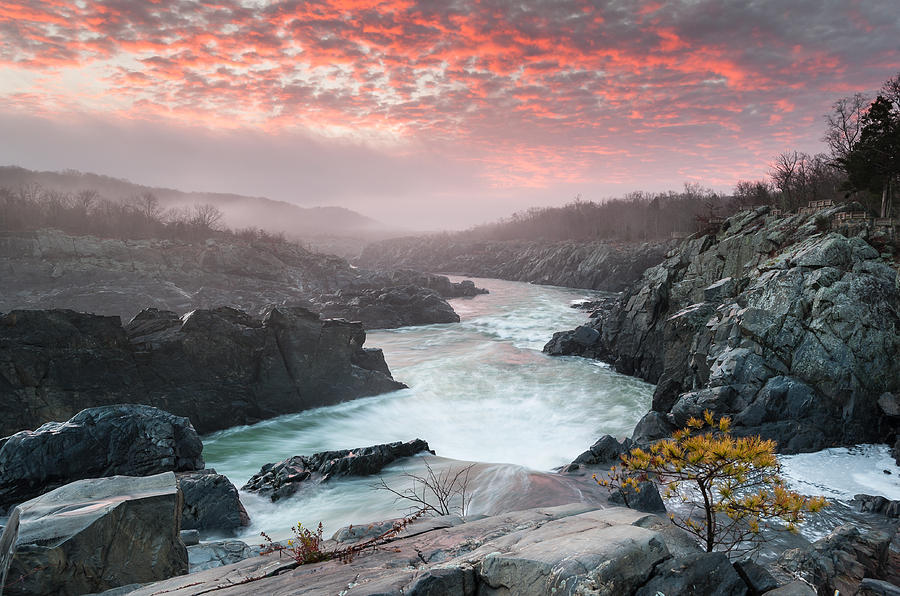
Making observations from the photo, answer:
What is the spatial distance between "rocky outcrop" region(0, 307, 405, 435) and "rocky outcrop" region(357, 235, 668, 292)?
61151 millimetres

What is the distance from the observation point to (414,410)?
23.8 metres

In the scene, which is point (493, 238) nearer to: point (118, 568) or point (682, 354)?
point (682, 354)

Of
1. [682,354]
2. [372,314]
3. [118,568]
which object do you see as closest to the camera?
[118,568]

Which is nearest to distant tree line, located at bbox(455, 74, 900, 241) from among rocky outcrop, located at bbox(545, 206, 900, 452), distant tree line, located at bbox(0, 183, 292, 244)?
rocky outcrop, located at bbox(545, 206, 900, 452)

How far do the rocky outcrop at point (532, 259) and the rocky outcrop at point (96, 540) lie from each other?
246 feet

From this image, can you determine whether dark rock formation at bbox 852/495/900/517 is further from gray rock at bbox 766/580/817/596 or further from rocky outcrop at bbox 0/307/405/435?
rocky outcrop at bbox 0/307/405/435

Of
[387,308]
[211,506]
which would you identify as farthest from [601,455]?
[387,308]

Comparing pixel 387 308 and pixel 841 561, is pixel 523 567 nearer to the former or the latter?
pixel 841 561

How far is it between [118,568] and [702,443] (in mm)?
8167

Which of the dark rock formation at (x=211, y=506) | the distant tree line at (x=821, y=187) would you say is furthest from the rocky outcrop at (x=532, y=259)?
the dark rock formation at (x=211, y=506)

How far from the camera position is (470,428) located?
845 inches

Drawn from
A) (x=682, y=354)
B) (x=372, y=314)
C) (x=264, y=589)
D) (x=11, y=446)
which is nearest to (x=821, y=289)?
(x=682, y=354)

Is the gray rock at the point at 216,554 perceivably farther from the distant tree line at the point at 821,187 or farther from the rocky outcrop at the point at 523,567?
the distant tree line at the point at 821,187

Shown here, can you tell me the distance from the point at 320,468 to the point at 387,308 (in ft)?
116
